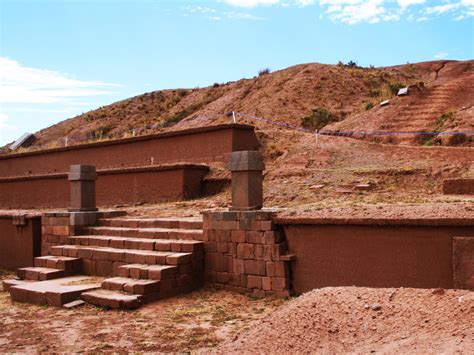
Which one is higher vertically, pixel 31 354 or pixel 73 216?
pixel 73 216

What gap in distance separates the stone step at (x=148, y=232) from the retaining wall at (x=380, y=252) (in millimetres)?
2138

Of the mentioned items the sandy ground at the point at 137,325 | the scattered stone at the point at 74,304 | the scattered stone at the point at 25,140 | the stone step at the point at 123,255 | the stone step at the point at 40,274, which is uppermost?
the scattered stone at the point at 25,140

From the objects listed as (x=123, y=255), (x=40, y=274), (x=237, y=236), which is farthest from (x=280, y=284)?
(x=40, y=274)

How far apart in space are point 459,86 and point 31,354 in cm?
2107

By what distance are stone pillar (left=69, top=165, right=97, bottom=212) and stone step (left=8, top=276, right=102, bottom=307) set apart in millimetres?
2531

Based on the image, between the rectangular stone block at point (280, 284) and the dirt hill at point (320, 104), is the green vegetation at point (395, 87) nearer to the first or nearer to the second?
the dirt hill at point (320, 104)

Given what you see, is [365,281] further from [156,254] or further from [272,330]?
[156,254]

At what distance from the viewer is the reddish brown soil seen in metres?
4.97

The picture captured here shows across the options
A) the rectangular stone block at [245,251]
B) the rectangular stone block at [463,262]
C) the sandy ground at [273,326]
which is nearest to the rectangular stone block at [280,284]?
the sandy ground at [273,326]

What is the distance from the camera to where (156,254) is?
924cm

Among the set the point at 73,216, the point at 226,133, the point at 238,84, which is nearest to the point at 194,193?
the point at 226,133

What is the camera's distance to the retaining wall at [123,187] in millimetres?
15523

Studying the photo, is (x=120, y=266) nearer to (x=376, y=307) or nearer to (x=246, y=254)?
(x=246, y=254)

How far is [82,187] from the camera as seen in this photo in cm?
1192
